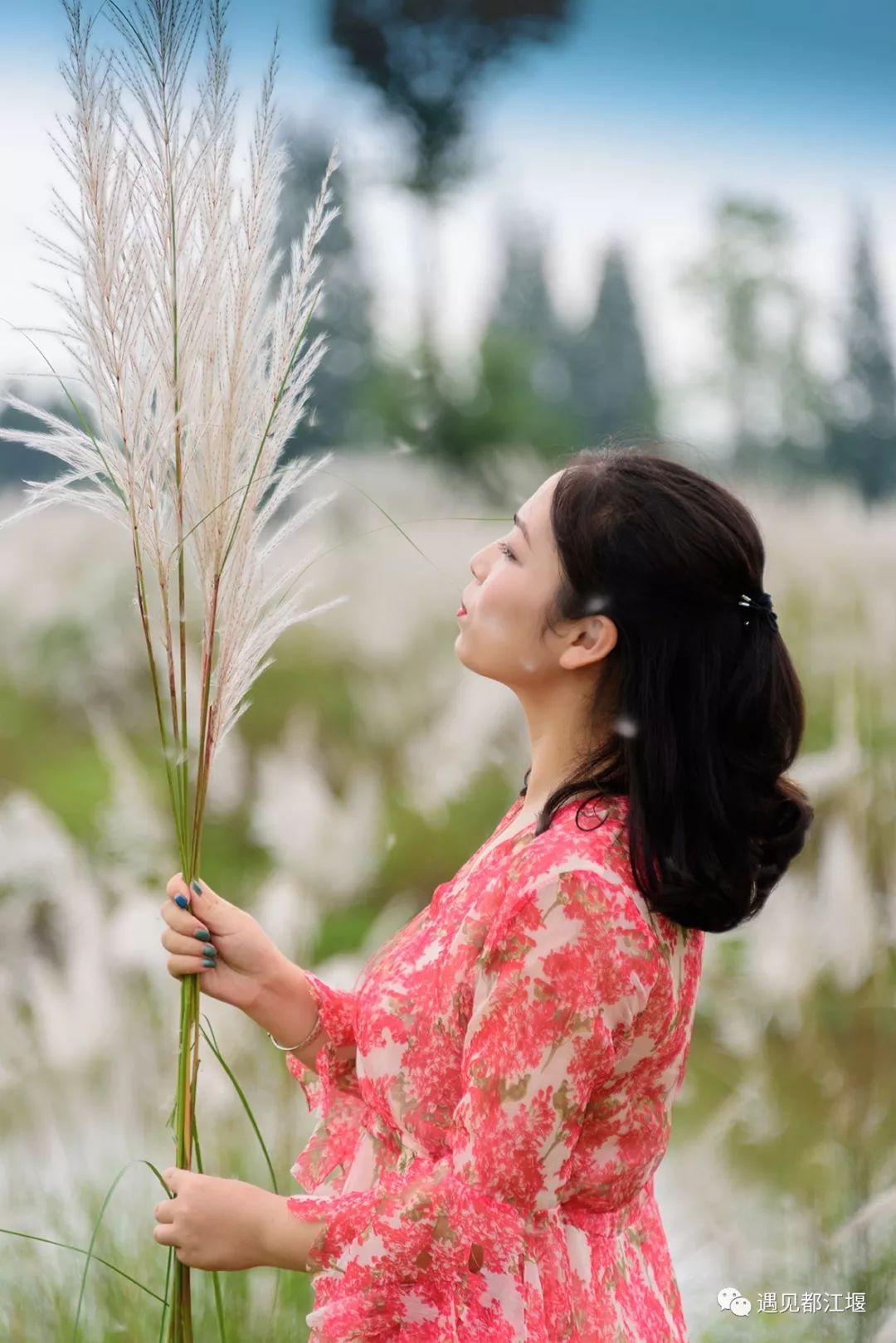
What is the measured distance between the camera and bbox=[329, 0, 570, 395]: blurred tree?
159cm

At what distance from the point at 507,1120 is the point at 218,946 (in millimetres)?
262

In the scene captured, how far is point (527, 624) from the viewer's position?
0.82m

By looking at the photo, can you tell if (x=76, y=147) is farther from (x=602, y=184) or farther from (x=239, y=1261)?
(x=602, y=184)

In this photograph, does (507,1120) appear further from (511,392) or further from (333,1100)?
(511,392)

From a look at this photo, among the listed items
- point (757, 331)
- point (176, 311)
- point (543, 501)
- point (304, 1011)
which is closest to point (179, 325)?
point (176, 311)

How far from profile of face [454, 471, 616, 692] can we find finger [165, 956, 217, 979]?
0.81 ft

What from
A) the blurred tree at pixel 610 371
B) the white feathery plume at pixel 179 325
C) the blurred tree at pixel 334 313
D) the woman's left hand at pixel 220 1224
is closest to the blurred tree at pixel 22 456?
the blurred tree at pixel 334 313

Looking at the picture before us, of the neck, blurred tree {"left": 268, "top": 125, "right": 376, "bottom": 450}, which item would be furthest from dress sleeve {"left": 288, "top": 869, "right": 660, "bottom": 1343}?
blurred tree {"left": 268, "top": 125, "right": 376, "bottom": 450}

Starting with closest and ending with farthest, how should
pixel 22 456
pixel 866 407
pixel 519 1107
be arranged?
1. pixel 519 1107
2. pixel 22 456
3. pixel 866 407

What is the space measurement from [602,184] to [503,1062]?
1.32 metres

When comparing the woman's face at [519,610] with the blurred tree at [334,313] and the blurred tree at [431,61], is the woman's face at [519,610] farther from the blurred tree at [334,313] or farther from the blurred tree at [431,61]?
the blurred tree at [431,61]

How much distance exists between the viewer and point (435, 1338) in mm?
732

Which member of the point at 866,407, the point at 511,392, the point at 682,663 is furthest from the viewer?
the point at 866,407

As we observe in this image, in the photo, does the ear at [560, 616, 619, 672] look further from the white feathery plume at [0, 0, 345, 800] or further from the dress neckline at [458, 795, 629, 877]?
the white feathery plume at [0, 0, 345, 800]
